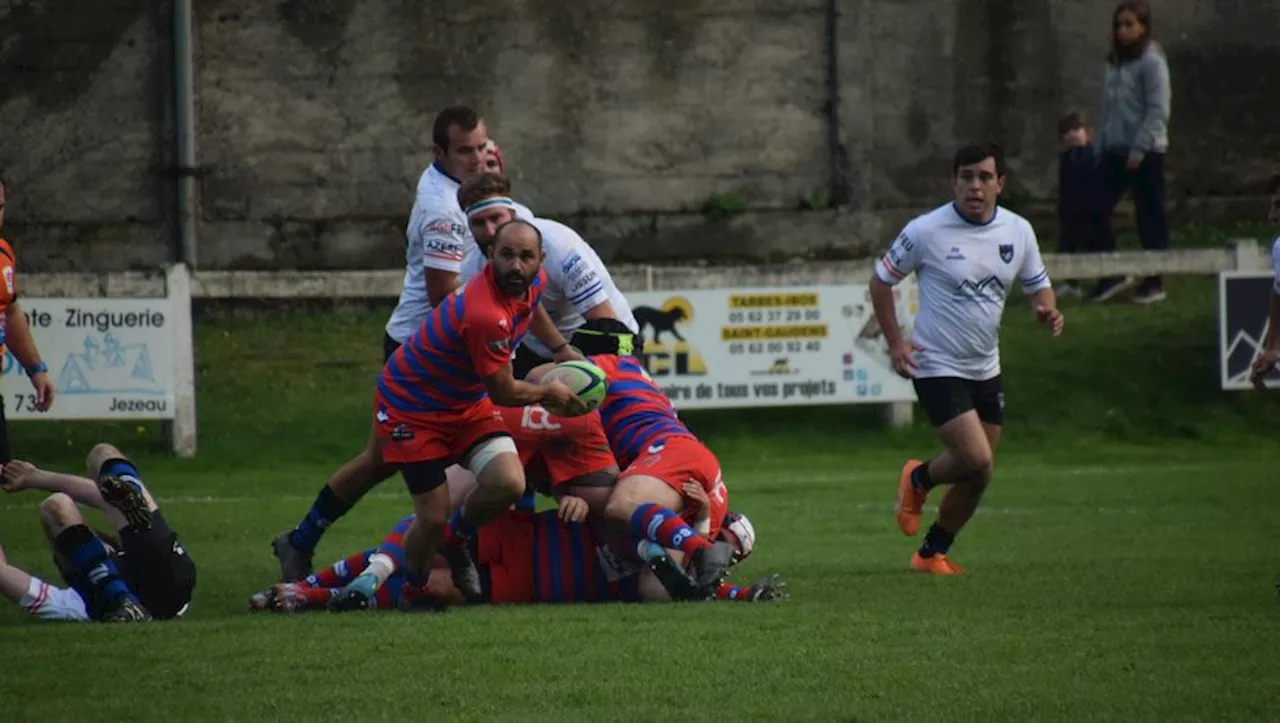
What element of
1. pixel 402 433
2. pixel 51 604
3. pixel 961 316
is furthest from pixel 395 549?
pixel 961 316

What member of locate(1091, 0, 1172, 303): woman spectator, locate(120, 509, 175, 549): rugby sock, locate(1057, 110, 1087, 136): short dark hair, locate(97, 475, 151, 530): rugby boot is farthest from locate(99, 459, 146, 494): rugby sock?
locate(1057, 110, 1087, 136): short dark hair

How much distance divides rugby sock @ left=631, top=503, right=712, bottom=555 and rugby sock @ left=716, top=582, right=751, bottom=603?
274 millimetres

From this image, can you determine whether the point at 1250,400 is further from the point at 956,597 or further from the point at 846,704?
the point at 846,704

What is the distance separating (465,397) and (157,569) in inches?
54.3

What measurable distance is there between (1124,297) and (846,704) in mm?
14446

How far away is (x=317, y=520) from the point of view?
9.70m

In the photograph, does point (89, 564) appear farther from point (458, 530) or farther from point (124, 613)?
point (458, 530)

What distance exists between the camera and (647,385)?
10000 millimetres

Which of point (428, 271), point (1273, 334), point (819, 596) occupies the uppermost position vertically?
point (428, 271)

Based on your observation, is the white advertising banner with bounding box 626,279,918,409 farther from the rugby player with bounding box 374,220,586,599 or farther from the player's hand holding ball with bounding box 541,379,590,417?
the player's hand holding ball with bounding box 541,379,590,417

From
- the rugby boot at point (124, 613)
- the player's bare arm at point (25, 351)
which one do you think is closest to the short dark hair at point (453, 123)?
the player's bare arm at point (25, 351)

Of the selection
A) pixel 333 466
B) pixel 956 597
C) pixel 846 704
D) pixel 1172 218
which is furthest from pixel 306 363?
pixel 846 704

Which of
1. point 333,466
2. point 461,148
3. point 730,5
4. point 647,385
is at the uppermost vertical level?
point 730,5

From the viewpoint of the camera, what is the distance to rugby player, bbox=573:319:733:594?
9000mm
